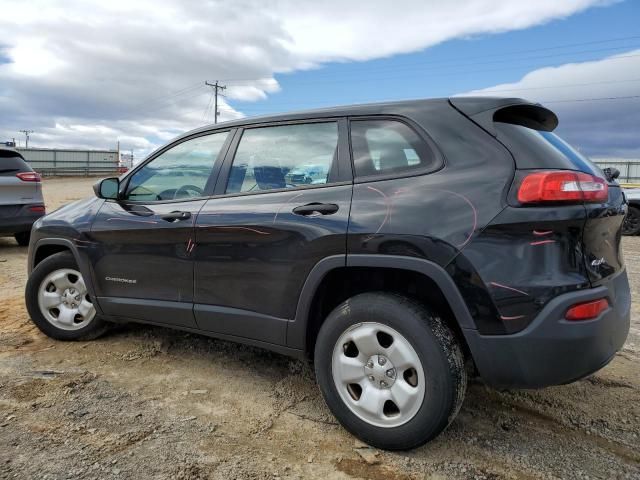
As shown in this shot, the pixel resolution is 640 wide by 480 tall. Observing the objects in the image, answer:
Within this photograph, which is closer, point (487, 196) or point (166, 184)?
point (487, 196)

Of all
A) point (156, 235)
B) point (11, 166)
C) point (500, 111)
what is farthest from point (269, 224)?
point (11, 166)

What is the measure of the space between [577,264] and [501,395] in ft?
4.07

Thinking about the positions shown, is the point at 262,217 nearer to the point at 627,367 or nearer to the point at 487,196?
the point at 487,196

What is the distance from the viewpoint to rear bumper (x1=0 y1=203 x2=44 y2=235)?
24.2 feet

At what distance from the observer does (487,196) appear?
2.19 meters

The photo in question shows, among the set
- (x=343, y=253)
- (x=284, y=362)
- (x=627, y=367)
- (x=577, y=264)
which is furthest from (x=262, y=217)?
(x=627, y=367)

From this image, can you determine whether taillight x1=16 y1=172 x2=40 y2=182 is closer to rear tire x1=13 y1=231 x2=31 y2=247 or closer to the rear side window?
rear tire x1=13 y1=231 x2=31 y2=247

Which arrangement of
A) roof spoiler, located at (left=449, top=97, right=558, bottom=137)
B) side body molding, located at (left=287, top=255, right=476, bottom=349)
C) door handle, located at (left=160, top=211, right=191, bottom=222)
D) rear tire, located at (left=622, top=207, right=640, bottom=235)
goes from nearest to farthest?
side body molding, located at (left=287, top=255, right=476, bottom=349), roof spoiler, located at (left=449, top=97, right=558, bottom=137), door handle, located at (left=160, top=211, right=191, bottom=222), rear tire, located at (left=622, top=207, right=640, bottom=235)

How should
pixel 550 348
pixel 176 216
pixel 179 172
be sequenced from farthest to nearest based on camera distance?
pixel 179 172
pixel 176 216
pixel 550 348

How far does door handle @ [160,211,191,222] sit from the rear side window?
3.82 feet

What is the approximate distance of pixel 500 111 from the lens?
246 centimetres

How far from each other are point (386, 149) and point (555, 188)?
85 cm

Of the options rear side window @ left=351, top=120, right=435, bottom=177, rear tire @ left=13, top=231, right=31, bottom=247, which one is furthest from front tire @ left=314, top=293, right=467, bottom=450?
rear tire @ left=13, top=231, right=31, bottom=247

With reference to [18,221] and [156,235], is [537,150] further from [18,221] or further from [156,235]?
[18,221]
